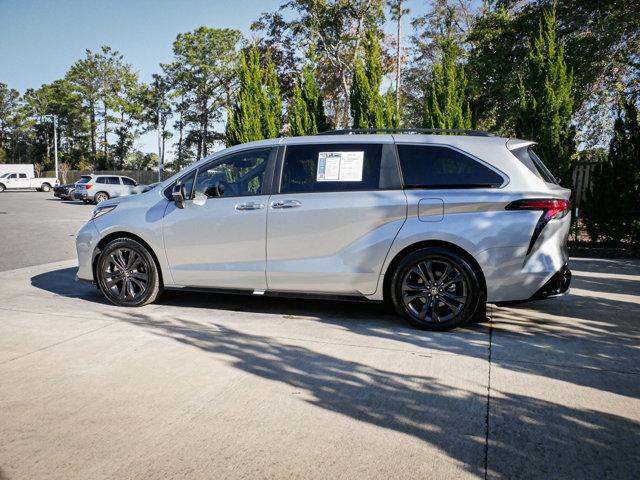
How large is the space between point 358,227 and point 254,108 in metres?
9.92

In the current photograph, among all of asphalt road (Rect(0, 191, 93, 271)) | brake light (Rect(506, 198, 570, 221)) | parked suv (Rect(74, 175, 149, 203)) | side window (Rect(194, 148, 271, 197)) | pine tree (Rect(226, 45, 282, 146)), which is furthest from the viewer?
parked suv (Rect(74, 175, 149, 203))

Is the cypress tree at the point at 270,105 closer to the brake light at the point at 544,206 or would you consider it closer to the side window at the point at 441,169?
the side window at the point at 441,169

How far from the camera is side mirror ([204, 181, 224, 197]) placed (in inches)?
223

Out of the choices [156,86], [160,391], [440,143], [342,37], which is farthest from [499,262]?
[156,86]

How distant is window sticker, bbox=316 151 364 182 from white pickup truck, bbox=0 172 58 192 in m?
48.2

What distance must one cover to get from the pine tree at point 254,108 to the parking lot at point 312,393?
888cm

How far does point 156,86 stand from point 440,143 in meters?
57.8

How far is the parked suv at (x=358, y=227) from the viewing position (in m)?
4.83

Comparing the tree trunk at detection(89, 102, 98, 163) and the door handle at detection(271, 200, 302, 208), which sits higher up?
the tree trunk at detection(89, 102, 98, 163)

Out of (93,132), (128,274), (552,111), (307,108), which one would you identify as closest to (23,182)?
(93,132)

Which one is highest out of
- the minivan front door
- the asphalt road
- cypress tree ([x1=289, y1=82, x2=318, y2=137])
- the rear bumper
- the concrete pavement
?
cypress tree ([x1=289, y1=82, x2=318, y2=137])

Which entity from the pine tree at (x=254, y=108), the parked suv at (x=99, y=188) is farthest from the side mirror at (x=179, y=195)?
the parked suv at (x=99, y=188)

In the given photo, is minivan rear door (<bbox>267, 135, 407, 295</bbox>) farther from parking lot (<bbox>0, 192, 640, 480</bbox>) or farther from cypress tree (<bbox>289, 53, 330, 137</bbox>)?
cypress tree (<bbox>289, 53, 330, 137</bbox>)

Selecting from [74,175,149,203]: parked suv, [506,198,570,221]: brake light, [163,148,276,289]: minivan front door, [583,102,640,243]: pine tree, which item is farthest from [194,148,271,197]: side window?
[74,175,149,203]: parked suv
